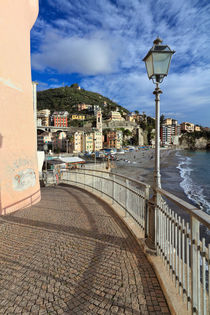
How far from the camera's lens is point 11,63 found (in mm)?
6785

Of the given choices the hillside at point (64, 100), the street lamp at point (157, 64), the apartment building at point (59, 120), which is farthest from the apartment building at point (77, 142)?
the street lamp at point (157, 64)

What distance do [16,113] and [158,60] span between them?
5861mm

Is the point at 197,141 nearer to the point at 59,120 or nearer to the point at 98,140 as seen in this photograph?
the point at 98,140

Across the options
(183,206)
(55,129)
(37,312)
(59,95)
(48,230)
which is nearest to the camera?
(183,206)

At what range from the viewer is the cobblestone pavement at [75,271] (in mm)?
2279

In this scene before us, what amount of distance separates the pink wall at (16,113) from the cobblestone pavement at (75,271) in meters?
2.12

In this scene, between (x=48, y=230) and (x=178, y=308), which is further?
(x=48, y=230)

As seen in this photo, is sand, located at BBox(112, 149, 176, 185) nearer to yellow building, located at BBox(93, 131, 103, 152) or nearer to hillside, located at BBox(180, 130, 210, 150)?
yellow building, located at BBox(93, 131, 103, 152)

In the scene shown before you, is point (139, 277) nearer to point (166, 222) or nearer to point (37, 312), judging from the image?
point (166, 222)

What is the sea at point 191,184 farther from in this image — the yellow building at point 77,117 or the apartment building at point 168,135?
the apartment building at point 168,135

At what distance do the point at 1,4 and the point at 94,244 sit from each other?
865 centimetres

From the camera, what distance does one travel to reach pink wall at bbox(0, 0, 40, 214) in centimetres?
650

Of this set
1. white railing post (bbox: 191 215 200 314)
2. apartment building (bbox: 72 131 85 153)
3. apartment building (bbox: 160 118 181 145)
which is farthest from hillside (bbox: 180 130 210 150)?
white railing post (bbox: 191 215 200 314)

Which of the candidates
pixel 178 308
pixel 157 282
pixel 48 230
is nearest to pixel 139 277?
pixel 157 282
